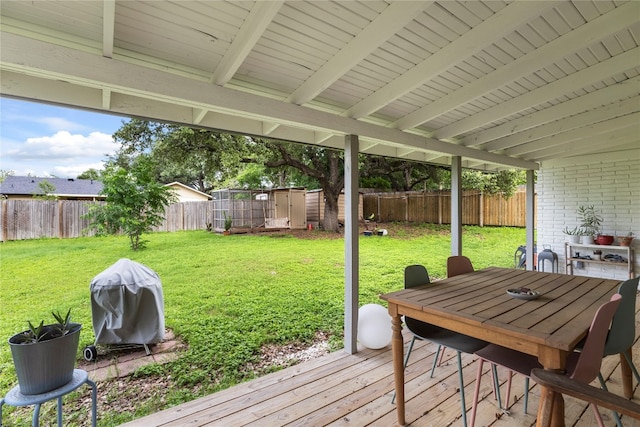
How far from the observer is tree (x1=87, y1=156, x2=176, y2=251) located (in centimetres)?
592

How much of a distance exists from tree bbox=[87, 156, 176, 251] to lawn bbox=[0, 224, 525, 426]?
730 millimetres

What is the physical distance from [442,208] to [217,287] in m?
8.19

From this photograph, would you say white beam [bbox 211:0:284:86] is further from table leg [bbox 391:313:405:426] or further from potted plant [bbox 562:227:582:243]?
potted plant [bbox 562:227:582:243]

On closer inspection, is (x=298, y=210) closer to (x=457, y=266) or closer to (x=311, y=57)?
(x=457, y=266)

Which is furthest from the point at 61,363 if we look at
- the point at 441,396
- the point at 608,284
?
the point at 608,284

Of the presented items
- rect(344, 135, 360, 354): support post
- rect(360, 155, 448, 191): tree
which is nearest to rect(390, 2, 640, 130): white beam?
rect(344, 135, 360, 354): support post

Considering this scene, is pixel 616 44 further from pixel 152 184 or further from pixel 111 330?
pixel 152 184

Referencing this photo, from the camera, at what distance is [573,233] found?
16.3 feet

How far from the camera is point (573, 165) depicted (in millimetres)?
5086

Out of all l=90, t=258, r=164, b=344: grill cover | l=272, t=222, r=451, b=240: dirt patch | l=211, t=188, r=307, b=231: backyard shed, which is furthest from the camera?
l=211, t=188, r=307, b=231: backyard shed

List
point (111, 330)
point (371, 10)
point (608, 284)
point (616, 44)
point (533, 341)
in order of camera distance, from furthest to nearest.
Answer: point (111, 330)
point (608, 284)
point (616, 44)
point (371, 10)
point (533, 341)

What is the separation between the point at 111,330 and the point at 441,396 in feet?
9.54

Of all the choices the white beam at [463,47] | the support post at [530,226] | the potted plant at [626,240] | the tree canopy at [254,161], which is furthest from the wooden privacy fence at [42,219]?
the potted plant at [626,240]

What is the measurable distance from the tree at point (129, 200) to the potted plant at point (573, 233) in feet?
25.5
